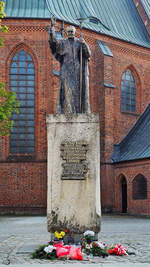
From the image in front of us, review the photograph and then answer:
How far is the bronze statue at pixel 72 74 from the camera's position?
345 inches

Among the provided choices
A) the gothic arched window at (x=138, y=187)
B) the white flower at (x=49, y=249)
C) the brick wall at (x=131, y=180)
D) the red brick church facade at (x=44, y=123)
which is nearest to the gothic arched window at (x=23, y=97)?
the red brick church facade at (x=44, y=123)

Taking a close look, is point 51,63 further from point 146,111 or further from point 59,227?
point 59,227

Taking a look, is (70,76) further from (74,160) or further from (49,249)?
(49,249)

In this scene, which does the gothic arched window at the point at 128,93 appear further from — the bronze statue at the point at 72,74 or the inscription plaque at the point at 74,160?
the inscription plaque at the point at 74,160

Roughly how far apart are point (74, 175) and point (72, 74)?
2387 millimetres

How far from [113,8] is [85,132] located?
22882mm

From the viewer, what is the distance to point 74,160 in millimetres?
8062

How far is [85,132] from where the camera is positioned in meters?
8.18

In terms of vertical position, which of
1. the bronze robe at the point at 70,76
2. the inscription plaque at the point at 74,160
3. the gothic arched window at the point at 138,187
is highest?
the bronze robe at the point at 70,76

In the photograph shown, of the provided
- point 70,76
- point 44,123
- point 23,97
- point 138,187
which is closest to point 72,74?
point 70,76

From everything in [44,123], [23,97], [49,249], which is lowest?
[49,249]

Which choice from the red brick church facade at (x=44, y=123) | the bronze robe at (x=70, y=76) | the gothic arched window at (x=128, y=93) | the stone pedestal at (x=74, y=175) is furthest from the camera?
the gothic arched window at (x=128, y=93)

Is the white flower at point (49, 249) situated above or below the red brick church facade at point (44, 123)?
below

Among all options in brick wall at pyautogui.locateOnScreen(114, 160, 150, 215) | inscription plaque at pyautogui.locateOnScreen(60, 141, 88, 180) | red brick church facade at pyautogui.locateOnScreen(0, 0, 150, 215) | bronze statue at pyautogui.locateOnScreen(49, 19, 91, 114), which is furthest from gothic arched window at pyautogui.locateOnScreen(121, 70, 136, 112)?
inscription plaque at pyautogui.locateOnScreen(60, 141, 88, 180)
